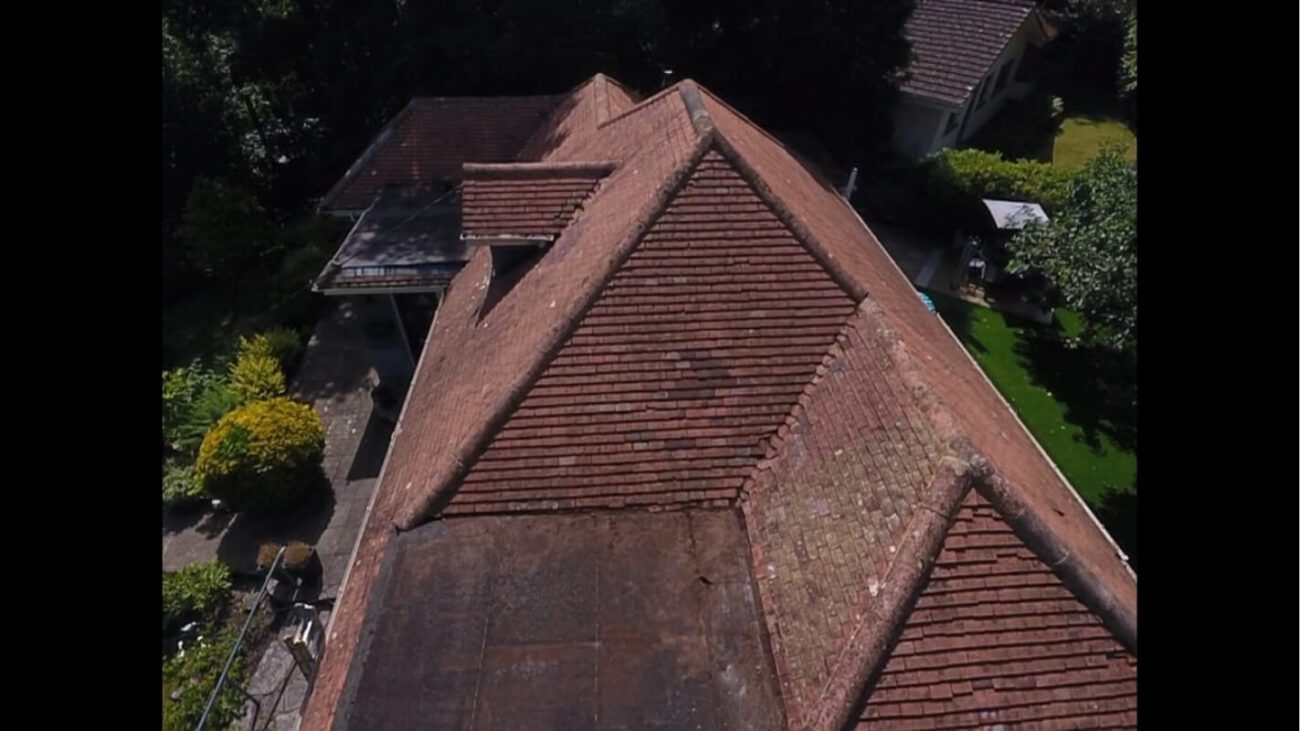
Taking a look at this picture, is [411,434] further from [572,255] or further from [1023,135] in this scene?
[1023,135]

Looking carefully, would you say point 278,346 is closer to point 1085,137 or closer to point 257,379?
point 257,379

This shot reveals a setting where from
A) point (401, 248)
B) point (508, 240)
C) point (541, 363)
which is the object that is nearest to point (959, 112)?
point (401, 248)

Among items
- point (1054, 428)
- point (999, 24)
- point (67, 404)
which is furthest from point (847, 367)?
point (999, 24)

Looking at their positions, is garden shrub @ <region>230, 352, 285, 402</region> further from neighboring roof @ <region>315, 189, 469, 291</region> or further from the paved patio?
neighboring roof @ <region>315, 189, 469, 291</region>

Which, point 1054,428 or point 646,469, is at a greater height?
point 646,469

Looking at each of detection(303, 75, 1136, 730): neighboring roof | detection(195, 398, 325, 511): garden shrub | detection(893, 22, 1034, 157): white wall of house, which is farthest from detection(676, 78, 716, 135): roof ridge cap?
detection(893, 22, 1034, 157): white wall of house

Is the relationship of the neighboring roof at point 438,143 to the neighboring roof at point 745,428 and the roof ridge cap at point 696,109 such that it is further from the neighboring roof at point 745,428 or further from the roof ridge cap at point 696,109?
the neighboring roof at point 745,428
